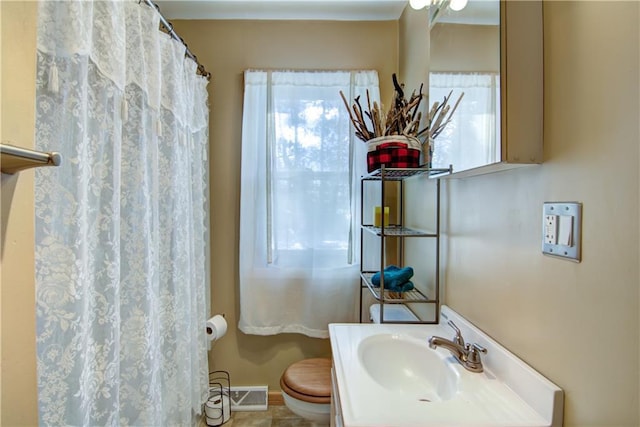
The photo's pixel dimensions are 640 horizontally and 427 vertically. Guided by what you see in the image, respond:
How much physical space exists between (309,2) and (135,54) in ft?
3.70

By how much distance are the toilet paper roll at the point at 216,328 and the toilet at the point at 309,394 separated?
50cm

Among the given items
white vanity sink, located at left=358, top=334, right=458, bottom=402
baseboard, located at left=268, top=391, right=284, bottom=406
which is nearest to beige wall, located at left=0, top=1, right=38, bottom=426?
white vanity sink, located at left=358, top=334, right=458, bottom=402

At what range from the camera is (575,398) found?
687 millimetres

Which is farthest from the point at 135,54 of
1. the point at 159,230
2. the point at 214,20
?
the point at 214,20

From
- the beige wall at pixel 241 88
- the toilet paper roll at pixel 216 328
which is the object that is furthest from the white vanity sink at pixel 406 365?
the toilet paper roll at pixel 216 328

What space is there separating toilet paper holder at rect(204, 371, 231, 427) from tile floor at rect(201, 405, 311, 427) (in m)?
0.05

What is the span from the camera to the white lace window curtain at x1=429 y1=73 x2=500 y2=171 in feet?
2.85

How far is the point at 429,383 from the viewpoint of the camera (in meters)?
1.09

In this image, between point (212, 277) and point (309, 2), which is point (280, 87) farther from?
point (212, 277)

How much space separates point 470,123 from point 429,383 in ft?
2.99

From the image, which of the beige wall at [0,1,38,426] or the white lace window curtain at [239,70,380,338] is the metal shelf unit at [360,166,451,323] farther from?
the beige wall at [0,1,38,426]

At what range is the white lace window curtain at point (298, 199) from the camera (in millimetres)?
1916

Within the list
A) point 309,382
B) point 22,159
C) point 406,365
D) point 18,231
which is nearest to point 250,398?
point 309,382

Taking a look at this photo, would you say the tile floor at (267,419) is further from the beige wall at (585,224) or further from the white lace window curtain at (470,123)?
the white lace window curtain at (470,123)
